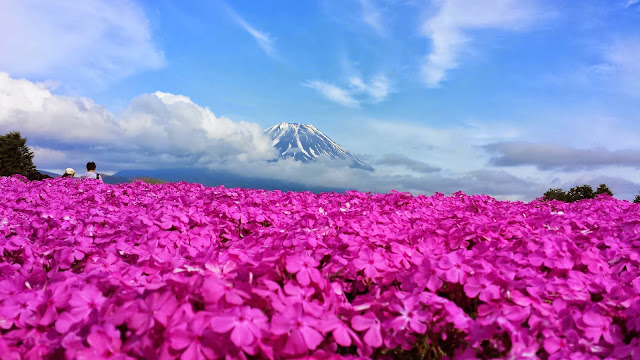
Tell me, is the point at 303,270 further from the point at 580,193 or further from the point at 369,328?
the point at 580,193

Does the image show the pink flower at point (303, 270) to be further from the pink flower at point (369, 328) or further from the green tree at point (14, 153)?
the green tree at point (14, 153)

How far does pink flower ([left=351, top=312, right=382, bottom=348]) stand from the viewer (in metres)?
2.79

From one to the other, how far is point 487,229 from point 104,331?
14.8 feet

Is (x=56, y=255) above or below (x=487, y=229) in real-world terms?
below

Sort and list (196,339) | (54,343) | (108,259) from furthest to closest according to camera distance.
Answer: (108,259) → (54,343) → (196,339)

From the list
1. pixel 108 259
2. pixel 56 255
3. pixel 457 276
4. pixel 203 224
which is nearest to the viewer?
pixel 457 276

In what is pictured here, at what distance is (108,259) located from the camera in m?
4.55

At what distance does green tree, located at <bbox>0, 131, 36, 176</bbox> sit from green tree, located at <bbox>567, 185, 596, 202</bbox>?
52.7 metres

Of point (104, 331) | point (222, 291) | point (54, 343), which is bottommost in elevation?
point (54, 343)

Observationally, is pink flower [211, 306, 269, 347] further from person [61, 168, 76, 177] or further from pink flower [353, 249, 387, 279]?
person [61, 168, 76, 177]

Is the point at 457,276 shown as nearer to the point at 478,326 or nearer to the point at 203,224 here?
the point at 478,326

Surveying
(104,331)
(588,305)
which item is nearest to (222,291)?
(104,331)

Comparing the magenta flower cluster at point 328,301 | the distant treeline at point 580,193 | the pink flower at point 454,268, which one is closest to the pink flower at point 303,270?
the magenta flower cluster at point 328,301

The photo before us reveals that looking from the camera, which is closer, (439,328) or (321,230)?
(439,328)
